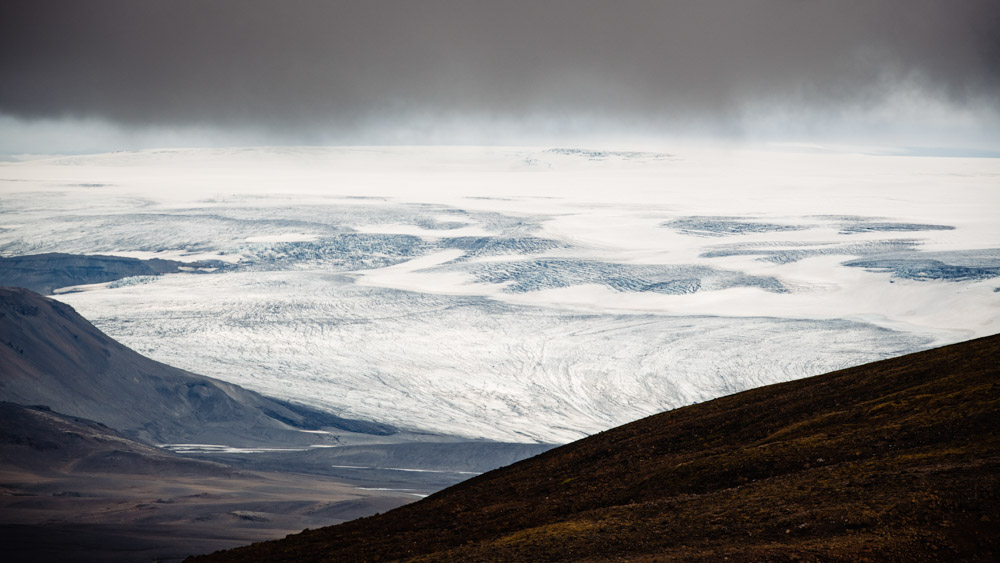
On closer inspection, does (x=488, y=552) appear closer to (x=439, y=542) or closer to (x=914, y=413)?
(x=439, y=542)

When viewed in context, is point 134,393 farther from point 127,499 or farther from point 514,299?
point 514,299

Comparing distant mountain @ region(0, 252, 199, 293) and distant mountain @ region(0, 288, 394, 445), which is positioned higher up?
distant mountain @ region(0, 252, 199, 293)

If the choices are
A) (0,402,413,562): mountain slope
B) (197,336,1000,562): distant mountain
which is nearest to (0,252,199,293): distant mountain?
(0,402,413,562): mountain slope

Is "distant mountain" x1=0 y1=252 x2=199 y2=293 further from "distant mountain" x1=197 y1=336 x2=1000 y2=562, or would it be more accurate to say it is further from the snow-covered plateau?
"distant mountain" x1=197 y1=336 x2=1000 y2=562

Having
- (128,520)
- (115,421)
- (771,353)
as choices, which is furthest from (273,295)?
(128,520)

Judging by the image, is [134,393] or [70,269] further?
[70,269]

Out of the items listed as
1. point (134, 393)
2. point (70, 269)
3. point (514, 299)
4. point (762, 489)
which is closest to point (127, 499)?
point (134, 393)
